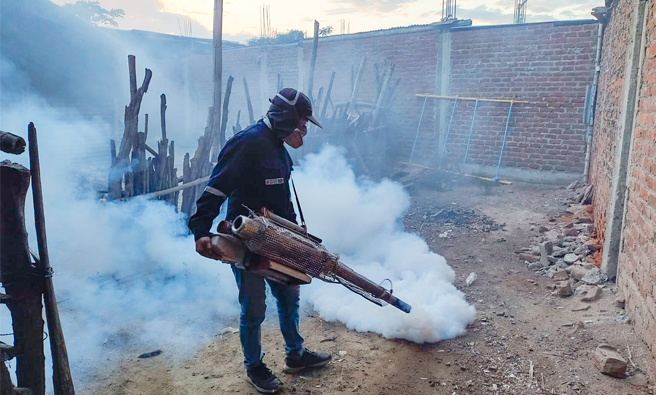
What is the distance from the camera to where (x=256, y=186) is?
2920 millimetres

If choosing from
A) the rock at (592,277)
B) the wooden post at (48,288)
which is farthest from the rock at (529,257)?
the wooden post at (48,288)

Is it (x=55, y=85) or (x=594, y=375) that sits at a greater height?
(x=55, y=85)

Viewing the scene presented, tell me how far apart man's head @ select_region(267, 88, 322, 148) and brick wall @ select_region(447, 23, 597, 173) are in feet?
30.7

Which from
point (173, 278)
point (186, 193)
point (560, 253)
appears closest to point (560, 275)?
point (560, 253)

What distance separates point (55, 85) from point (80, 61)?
1.11 meters

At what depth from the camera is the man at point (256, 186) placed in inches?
110

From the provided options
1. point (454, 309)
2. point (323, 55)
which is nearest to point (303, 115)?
point (454, 309)

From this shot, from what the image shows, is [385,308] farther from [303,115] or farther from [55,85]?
[55,85]

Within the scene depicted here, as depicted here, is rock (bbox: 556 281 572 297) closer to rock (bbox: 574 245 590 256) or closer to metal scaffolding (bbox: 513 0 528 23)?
rock (bbox: 574 245 590 256)

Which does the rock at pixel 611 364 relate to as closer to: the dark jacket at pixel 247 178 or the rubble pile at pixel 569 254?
the rubble pile at pixel 569 254

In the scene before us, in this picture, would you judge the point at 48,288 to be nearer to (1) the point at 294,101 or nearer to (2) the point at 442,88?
(1) the point at 294,101

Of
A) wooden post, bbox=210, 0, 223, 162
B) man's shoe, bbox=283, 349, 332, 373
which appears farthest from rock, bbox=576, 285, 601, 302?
wooden post, bbox=210, 0, 223, 162

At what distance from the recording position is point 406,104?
1279 cm

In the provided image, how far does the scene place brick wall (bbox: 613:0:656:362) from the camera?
330cm
